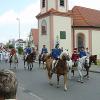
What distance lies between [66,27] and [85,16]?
7711 millimetres

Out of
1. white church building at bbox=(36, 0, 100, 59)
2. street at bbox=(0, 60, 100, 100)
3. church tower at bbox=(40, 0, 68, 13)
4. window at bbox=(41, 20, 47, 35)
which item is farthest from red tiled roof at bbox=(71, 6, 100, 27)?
street at bbox=(0, 60, 100, 100)

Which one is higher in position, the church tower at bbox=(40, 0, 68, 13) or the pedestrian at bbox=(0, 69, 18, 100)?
the church tower at bbox=(40, 0, 68, 13)

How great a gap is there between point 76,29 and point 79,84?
39.6m

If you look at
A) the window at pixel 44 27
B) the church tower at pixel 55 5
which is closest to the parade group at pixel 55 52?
the window at pixel 44 27

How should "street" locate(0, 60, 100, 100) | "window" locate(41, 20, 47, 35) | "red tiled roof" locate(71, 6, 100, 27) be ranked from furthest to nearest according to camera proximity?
"red tiled roof" locate(71, 6, 100, 27), "window" locate(41, 20, 47, 35), "street" locate(0, 60, 100, 100)

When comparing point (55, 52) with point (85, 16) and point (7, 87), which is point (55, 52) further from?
point (85, 16)

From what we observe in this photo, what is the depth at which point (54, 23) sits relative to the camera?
176 ft

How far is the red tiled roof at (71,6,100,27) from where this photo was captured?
59625 mm

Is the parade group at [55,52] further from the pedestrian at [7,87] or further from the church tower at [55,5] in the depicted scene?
the church tower at [55,5]

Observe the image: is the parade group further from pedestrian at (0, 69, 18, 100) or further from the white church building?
pedestrian at (0, 69, 18, 100)

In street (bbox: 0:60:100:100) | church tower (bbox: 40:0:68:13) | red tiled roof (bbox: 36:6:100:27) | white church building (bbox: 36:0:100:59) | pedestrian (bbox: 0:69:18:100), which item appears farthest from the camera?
red tiled roof (bbox: 36:6:100:27)

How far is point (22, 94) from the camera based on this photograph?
15.4 meters

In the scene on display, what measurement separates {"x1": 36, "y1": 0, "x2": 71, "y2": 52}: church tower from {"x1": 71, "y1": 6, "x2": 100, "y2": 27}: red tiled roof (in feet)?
9.77

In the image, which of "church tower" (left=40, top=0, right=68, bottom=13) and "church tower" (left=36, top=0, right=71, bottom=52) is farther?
"church tower" (left=40, top=0, right=68, bottom=13)
